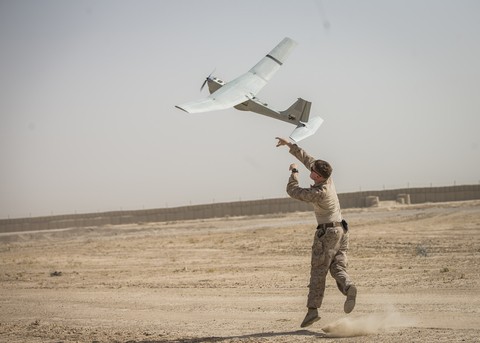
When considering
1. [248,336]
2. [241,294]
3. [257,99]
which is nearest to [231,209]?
[257,99]

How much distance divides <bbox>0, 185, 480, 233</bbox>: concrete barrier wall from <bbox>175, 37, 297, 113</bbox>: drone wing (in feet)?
137

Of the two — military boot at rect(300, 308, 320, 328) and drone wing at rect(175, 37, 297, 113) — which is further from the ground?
drone wing at rect(175, 37, 297, 113)

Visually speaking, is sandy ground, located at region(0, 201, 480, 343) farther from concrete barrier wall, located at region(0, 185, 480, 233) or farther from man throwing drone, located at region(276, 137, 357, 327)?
concrete barrier wall, located at region(0, 185, 480, 233)

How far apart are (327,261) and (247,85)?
6897 mm

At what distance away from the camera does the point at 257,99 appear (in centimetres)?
1606

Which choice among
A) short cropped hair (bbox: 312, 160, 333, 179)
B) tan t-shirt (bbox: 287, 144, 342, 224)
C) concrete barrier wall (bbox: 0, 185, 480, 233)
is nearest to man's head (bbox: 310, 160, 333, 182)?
short cropped hair (bbox: 312, 160, 333, 179)

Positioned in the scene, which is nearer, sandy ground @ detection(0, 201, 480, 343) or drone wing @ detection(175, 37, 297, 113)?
sandy ground @ detection(0, 201, 480, 343)

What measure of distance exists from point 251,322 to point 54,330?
11.1 ft

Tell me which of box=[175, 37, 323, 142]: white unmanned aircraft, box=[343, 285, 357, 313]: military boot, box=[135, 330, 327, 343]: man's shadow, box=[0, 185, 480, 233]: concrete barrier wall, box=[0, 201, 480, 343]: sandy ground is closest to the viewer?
box=[343, 285, 357, 313]: military boot

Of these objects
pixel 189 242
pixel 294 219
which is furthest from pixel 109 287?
pixel 294 219

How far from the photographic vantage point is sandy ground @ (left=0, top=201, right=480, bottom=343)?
1066 centimetres

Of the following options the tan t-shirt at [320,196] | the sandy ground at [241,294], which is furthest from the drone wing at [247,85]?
the sandy ground at [241,294]

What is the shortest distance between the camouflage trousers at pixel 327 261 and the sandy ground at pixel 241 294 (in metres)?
0.65

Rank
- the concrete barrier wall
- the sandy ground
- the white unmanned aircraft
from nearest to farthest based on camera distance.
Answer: the sandy ground
the white unmanned aircraft
the concrete barrier wall
